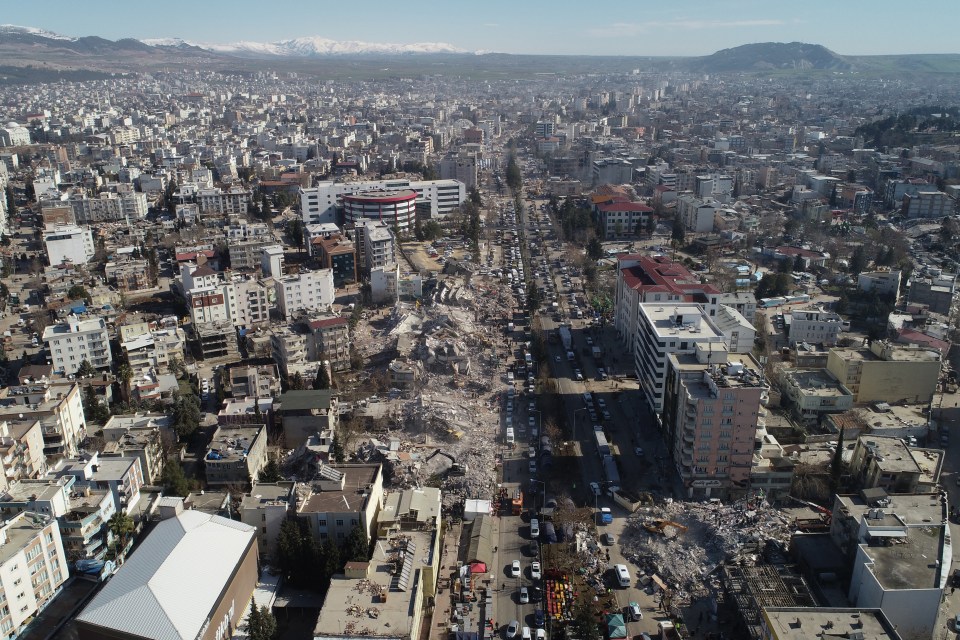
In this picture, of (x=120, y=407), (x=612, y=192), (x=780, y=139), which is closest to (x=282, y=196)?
(x=612, y=192)

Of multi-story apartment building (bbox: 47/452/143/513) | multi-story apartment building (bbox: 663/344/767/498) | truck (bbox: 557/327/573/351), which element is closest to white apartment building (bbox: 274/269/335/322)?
truck (bbox: 557/327/573/351)

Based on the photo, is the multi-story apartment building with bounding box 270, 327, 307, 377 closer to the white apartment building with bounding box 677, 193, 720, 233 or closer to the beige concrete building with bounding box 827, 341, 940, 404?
the beige concrete building with bounding box 827, 341, 940, 404

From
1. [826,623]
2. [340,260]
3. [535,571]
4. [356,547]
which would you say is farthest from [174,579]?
[340,260]

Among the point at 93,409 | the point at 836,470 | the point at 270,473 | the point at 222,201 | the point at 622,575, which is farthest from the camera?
the point at 222,201

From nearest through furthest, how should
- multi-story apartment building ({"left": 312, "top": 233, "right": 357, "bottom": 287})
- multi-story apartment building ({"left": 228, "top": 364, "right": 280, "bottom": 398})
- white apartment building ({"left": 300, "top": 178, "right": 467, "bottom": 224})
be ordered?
multi-story apartment building ({"left": 228, "top": 364, "right": 280, "bottom": 398}) < multi-story apartment building ({"left": 312, "top": 233, "right": 357, "bottom": 287}) < white apartment building ({"left": 300, "top": 178, "right": 467, "bottom": 224})

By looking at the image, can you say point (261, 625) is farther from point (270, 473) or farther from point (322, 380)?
point (322, 380)

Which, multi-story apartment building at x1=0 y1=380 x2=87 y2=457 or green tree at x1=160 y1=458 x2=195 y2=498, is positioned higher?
multi-story apartment building at x1=0 y1=380 x2=87 y2=457
